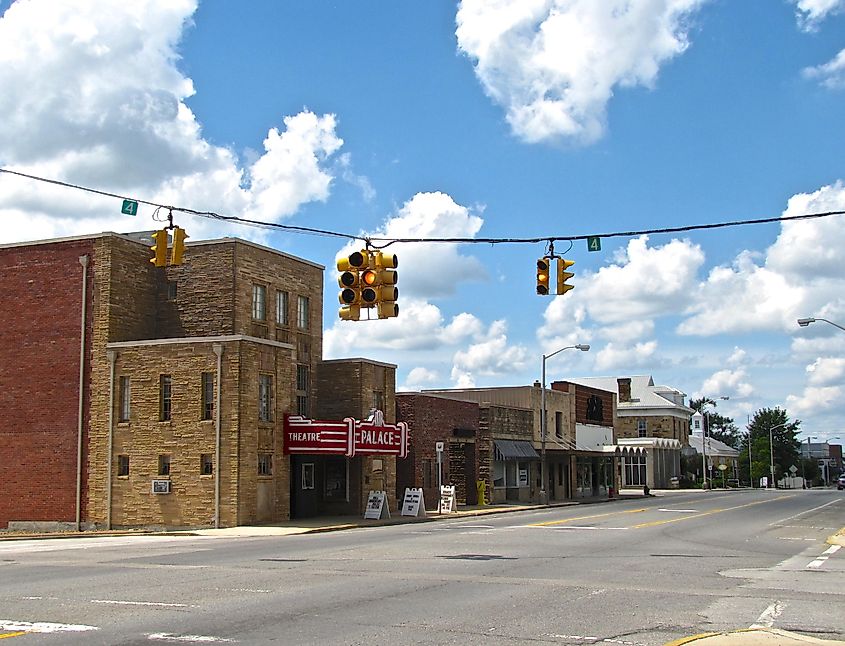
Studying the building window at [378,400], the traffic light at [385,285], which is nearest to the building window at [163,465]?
the building window at [378,400]

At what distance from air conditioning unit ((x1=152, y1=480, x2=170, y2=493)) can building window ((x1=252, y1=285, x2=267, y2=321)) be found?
765cm

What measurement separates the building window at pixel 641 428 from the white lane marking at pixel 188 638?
314 feet

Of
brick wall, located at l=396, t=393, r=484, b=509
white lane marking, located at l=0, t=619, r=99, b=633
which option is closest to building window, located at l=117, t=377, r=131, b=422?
brick wall, located at l=396, t=393, r=484, b=509

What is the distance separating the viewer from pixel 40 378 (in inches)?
1540

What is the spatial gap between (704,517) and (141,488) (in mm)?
21657

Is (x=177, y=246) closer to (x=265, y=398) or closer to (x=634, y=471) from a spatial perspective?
(x=265, y=398)

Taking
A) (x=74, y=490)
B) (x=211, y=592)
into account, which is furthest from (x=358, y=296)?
(x=74, y=490)

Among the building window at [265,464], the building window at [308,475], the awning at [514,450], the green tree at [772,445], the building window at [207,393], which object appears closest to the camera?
the building window at [207,393]

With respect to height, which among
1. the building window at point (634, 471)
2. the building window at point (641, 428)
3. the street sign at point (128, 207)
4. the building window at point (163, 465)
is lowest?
the building window at point (634, 471)

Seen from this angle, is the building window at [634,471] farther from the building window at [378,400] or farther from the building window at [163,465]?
the building window at [163,465]

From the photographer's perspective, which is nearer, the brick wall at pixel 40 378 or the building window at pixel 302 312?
the brick wall at pixel 40 378

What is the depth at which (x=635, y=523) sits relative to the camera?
120 feet

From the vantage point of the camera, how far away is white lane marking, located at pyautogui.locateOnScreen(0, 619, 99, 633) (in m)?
11.6

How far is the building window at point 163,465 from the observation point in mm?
36500
